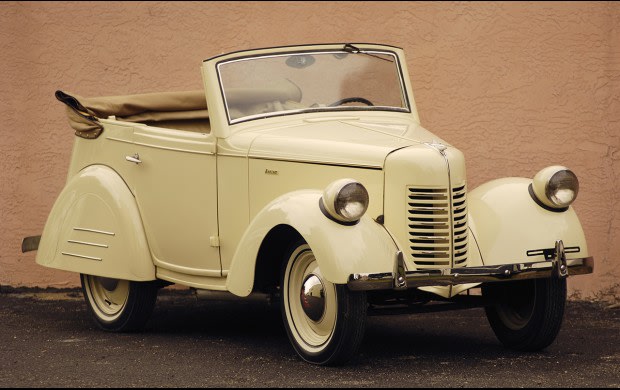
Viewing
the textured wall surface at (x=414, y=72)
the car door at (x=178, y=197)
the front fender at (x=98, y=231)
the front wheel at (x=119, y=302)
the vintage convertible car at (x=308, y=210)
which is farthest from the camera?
the textured wall surface at (x=414, y=72)

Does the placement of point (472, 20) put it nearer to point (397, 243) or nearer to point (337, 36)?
point (337, 36)

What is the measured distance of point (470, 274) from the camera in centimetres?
587

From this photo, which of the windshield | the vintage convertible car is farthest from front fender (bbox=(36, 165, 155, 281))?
the windshield

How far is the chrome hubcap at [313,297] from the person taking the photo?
597cm

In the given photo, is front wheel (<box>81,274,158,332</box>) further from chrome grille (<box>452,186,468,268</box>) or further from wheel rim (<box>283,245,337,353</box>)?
chrome grille (<box>452,186,468,268</box>)

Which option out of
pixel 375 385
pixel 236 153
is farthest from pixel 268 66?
pixel 375 385

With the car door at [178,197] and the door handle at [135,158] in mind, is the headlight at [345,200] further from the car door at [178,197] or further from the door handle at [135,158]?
the door handle at [135,158]

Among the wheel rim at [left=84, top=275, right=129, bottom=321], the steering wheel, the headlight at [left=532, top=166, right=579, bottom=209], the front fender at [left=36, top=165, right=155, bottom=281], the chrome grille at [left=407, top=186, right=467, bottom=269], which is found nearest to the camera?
the chrome grille at [left=407, top=186, right=467, bottom=269]

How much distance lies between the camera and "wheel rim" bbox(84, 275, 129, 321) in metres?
7.42

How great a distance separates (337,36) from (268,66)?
1701mm

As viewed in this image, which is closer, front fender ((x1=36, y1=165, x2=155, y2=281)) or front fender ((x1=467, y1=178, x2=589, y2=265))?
front fender ((x1=467, y1=178, x2=589, y2=265))

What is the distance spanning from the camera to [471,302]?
21.0 ft

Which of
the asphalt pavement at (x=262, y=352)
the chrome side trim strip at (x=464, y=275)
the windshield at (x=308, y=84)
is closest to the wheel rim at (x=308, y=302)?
the asphalt pavement at (x=262, y=352)

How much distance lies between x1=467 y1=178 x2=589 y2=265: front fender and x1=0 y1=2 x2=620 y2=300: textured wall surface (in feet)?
6.14
